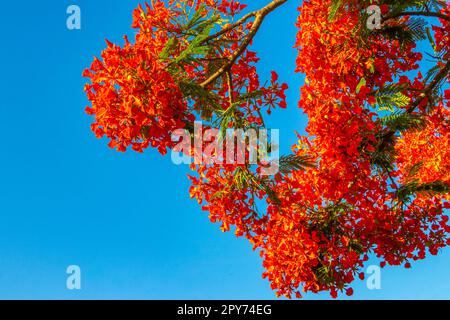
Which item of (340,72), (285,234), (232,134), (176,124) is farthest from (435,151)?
(176,124)

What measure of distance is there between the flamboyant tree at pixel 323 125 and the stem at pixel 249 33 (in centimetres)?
2

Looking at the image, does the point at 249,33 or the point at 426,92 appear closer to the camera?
the point at 249,33

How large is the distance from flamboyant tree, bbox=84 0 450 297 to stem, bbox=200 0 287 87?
0.02 m

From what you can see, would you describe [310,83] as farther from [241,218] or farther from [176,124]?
[176,124]

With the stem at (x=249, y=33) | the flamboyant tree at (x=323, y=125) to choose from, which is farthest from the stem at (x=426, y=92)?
the stem at (x=249, y=33)

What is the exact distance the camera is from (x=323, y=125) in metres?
8.34

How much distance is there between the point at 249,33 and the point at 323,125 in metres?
1.90

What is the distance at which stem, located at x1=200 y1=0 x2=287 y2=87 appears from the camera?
7.80m

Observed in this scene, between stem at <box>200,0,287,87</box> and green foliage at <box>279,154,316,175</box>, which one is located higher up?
stem at <box>200,0,287,87</box>

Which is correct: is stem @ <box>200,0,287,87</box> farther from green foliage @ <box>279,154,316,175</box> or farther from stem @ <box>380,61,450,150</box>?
stem @ <box>380,61,450,150</box>

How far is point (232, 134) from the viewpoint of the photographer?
7309mm

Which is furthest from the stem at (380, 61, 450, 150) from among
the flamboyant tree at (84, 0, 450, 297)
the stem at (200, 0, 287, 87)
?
the stem at (200, 0, 287, 87)

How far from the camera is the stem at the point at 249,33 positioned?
780 centimetres

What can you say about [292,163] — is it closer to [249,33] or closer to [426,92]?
[249,33]
